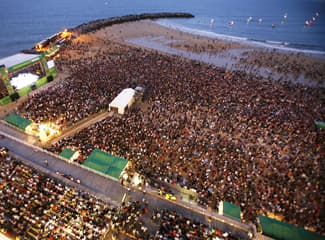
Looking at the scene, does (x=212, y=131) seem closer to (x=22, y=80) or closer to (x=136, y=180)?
(x=136, y=180)

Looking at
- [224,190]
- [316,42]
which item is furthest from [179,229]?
[316,42]

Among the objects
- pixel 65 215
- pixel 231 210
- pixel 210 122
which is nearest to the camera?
pixel 65 215

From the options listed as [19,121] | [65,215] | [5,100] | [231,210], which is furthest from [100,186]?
[5,100]

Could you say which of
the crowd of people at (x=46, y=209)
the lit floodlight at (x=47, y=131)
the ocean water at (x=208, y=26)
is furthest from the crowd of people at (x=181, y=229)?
the ocean water at (x=208, y=26)

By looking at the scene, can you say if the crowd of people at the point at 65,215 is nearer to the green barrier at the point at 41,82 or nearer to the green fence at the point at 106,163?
the green fence at the point at 106,163

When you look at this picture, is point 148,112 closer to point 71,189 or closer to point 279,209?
point 71,189
